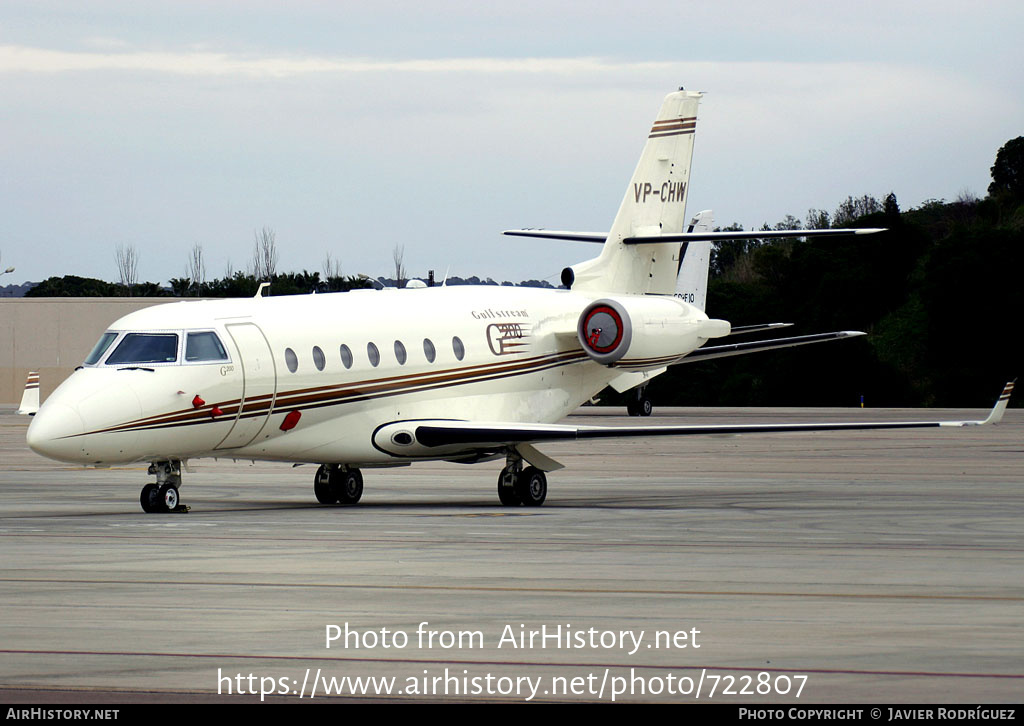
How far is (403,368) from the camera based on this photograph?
24.1 metres

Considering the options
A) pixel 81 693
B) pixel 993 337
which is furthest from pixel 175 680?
pixel 993 337

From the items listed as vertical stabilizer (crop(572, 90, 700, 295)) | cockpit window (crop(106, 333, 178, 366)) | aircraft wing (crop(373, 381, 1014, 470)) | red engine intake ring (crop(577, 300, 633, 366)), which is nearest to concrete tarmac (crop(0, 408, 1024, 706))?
aircraft wing (crop(373, 381, 1014, 470))

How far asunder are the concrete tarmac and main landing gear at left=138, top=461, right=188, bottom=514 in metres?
0.53

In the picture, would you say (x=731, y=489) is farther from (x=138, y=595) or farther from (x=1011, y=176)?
(x=1011, y=176)

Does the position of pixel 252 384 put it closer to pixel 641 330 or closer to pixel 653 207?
pixel 641 330

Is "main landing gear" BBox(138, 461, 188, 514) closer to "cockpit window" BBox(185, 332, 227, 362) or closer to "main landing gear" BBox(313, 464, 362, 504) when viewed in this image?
"cockpit window" BBox(185, 332, 227, 362)

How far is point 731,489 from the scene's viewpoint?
2752 cm

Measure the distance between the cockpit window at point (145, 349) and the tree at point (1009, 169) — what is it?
10165 centimetres

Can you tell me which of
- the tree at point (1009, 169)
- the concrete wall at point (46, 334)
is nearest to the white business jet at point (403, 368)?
the concrete wall at point (46, 334)

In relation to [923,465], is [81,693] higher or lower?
higher

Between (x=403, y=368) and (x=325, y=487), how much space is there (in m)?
2.24

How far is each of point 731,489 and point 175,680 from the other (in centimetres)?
1943

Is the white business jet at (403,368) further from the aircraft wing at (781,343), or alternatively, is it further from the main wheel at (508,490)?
the aircraft wing at (781,343)
